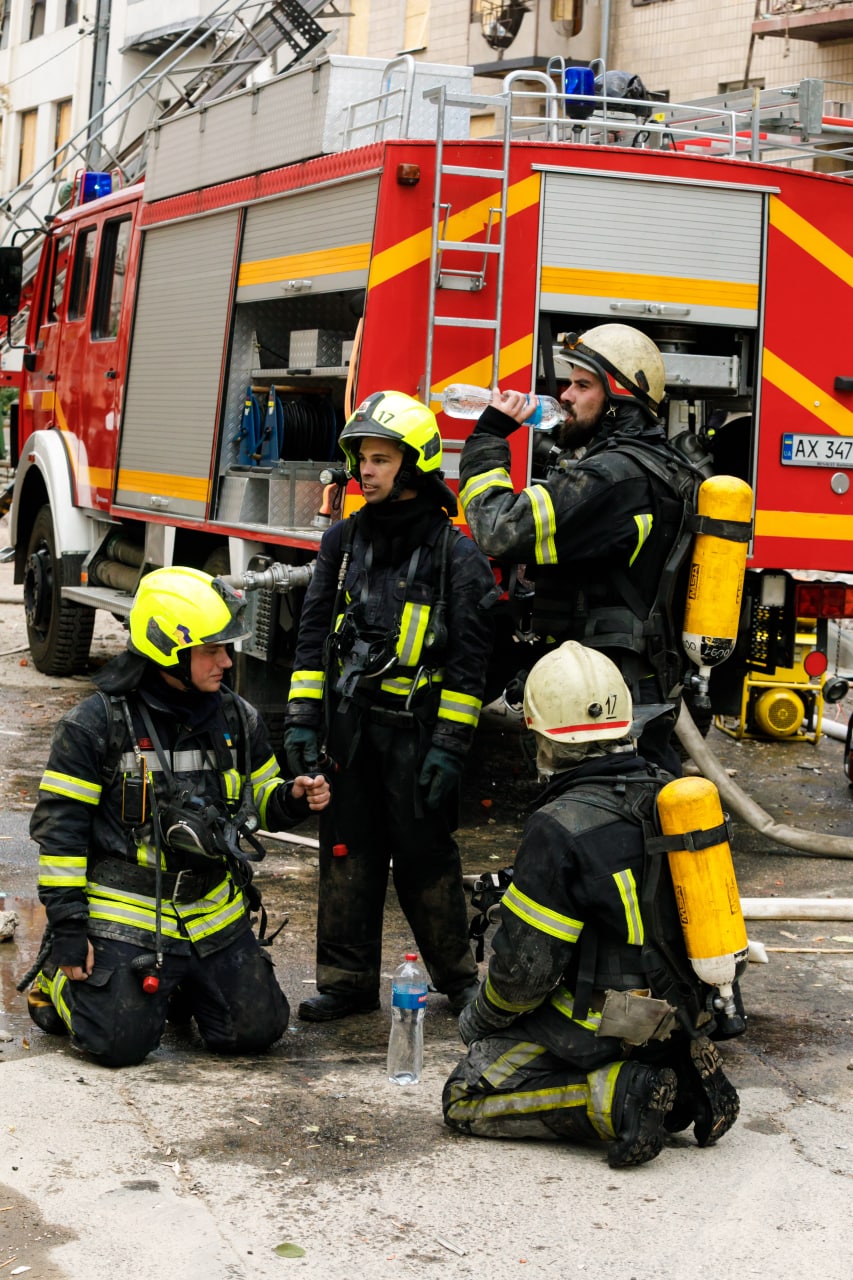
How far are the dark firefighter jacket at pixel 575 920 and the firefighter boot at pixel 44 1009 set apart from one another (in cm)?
130

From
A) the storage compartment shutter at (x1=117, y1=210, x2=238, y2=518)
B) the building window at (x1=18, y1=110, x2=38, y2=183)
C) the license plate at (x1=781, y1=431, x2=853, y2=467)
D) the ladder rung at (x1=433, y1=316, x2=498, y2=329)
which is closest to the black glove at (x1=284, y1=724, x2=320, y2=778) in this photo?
the ladder rung at (x1=433, y1=316, x2=498, y2=329)

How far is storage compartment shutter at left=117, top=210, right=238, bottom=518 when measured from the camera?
26.6 feet

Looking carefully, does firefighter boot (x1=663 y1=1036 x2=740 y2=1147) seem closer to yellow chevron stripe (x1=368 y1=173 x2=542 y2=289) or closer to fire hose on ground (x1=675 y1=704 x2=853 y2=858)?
fire hose on ground (x1=675 y1=704 x2=853 y2=858)

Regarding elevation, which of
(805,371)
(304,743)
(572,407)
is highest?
(805,371)

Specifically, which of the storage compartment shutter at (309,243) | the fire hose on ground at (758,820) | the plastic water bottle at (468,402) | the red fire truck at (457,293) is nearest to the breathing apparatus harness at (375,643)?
the plastic water bottle at (468,402)

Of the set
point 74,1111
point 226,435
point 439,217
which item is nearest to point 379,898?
point 74,1111

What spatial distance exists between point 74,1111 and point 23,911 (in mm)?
1974

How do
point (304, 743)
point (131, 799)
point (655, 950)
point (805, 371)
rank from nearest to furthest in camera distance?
1. point (655, 950)
2. point (131, 799)
3. point (304, 743)
4. point (805, 371)

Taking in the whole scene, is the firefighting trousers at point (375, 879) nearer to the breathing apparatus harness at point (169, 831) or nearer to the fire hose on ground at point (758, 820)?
the breathing apparatus harness at point (169, 831)

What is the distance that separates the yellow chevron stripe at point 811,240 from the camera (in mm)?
6754

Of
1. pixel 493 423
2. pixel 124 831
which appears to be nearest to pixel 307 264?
pixel 493 423

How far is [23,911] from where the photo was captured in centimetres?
589

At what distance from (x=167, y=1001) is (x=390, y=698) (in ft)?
3.45

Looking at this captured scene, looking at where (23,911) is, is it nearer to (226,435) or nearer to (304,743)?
(304,743)
